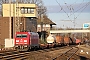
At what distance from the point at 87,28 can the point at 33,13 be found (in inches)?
1744

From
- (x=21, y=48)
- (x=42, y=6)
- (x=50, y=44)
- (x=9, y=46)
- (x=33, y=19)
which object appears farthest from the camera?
(x=42, y=6)

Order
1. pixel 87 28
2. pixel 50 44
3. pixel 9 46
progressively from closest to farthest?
pixel 9 46 < pixel 50 44 < pixel 87 28

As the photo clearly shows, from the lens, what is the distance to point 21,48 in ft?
116

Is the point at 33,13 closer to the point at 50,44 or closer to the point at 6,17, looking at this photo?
the point at 6,17

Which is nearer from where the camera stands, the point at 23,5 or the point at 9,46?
the point at 9,46

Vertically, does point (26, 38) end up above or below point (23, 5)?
below

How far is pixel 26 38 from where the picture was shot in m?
36.1

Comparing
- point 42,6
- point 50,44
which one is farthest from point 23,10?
point 50,44

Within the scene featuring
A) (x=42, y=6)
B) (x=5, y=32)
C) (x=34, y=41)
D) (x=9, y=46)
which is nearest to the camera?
(x=34, y=41)

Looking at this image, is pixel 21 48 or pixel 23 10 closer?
pixel 21 48

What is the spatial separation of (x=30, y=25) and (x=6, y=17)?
301 inches

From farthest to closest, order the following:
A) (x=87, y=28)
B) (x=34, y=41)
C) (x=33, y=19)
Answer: (x=87, y=28)
(x=33, y=19)
(x=34, y=41)

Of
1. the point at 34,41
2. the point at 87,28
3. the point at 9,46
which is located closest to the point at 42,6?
the point at 87,28

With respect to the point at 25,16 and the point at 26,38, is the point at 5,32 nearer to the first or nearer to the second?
the point at 25,16
